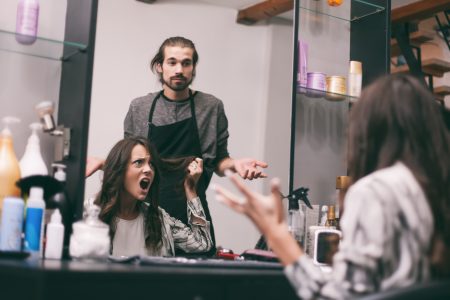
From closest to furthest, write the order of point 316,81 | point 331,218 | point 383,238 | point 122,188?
point 383,238, point 122,188, point 331,218, point 316,81

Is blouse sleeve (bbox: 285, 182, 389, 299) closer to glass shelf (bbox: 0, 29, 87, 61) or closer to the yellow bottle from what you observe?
the yellow bottle

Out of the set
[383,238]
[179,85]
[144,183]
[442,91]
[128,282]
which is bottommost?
[128,282]

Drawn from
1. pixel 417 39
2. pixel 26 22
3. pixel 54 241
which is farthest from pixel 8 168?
pixel 417 39

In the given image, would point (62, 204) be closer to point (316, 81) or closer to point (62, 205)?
point (62, 205)

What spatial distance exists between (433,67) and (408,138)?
258cm

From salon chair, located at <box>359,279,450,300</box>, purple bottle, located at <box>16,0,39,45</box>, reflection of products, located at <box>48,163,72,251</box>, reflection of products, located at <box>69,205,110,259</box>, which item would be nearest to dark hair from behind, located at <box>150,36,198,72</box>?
purple bottle, located at <box>16,0,39,45</box>

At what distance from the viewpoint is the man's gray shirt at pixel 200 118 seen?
2125 mm

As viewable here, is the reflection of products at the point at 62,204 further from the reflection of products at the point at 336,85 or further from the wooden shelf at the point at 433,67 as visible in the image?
the wooden shelf at the point at 433,67

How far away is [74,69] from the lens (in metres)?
1.80

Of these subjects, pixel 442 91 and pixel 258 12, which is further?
pixel 442 91

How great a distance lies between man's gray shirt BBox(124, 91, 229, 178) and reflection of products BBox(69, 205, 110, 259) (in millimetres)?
558

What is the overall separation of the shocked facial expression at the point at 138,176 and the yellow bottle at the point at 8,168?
481 mm

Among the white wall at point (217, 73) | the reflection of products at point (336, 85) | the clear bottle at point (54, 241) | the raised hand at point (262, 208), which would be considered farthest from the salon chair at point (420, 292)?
the reflection of products at point (336, 85)

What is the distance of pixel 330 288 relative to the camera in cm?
114
